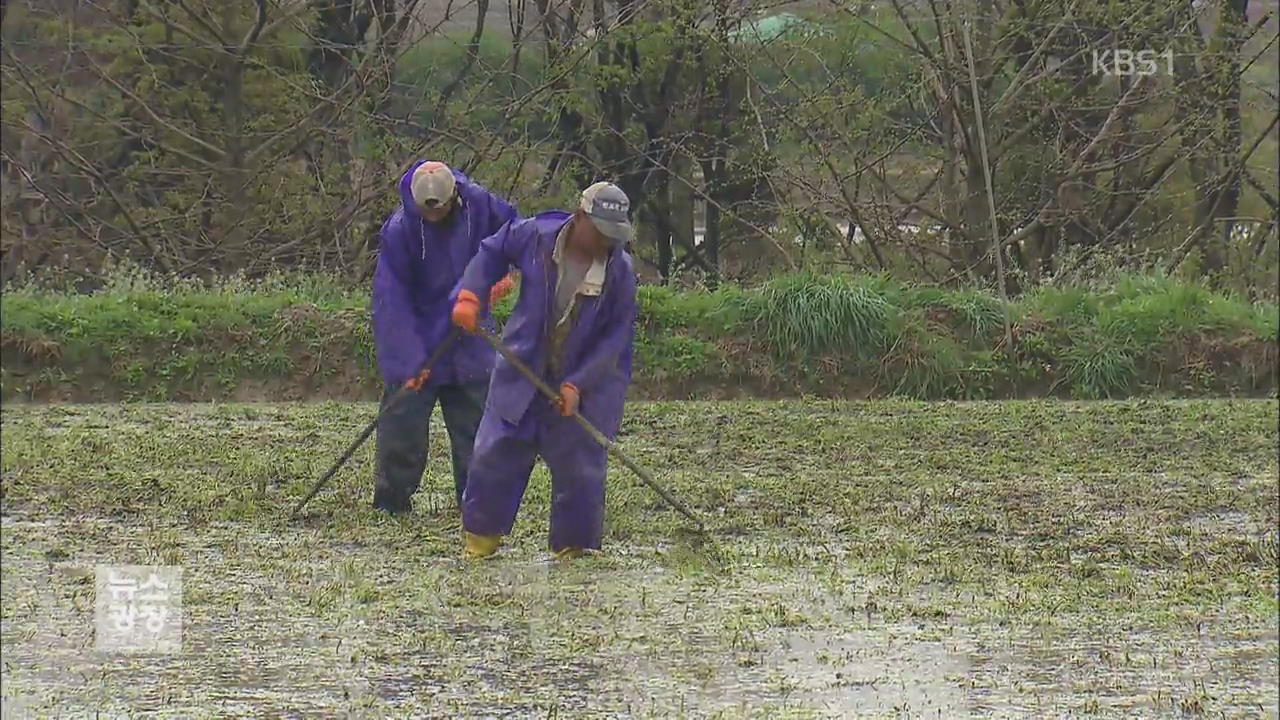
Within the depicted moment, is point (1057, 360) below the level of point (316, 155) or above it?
below

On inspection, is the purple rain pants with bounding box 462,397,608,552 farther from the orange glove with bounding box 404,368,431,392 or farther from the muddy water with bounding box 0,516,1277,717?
the orange glove with bounding box 404,368,431,392

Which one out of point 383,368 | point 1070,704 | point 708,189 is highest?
point 708,189

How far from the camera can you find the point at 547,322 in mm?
7516

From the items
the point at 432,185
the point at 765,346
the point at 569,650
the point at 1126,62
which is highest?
the point at 1126,62

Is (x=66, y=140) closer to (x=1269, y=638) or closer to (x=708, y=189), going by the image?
(x=708, y=189)

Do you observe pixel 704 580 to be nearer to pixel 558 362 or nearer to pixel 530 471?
pixel 530 471

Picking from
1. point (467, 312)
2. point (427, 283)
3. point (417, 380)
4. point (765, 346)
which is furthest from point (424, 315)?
point (765, 346)

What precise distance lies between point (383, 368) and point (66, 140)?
9607 millimetres

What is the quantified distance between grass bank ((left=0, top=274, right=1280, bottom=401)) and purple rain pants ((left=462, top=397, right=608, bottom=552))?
6470 mm

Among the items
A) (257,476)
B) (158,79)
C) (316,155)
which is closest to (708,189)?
(316,155)

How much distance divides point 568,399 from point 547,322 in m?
0.30

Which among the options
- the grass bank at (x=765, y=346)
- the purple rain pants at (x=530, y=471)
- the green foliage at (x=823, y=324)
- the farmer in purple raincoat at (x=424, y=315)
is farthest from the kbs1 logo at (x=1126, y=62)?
the purple rain pants at (x=530, y=471)

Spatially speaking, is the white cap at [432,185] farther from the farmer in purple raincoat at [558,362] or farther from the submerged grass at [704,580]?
the submerged grass at [704,580]

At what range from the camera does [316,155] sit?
17.1 m
